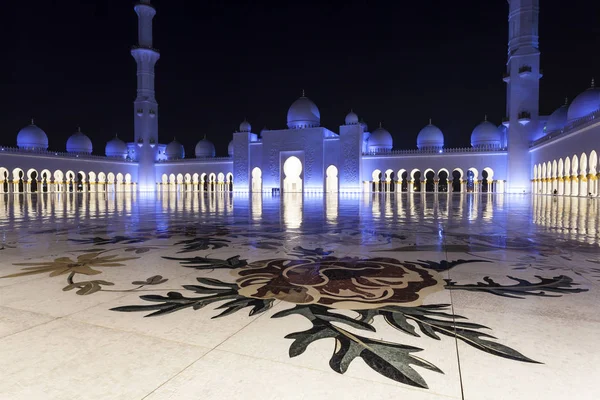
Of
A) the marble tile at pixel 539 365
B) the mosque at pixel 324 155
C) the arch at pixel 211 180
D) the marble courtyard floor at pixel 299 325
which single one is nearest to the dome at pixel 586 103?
the mosque at pixel 324 155

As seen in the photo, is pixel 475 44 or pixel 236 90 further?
pixel 236 90

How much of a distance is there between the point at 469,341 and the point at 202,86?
29.7 meters

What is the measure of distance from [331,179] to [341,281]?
27.5 metres

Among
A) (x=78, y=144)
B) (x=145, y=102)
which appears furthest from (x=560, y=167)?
(x=78, y=144)

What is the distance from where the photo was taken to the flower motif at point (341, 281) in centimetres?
165

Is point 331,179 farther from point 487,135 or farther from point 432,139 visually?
point 487,135

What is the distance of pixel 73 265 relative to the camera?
232cm

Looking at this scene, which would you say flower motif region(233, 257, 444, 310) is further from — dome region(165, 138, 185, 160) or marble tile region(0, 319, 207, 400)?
dome region(165, 138, 185, 160)

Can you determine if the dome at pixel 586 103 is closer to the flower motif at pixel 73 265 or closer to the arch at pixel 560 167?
the arch at pixel 560 167

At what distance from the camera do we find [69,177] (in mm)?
32906

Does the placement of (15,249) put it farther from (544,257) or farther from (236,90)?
(236,90)

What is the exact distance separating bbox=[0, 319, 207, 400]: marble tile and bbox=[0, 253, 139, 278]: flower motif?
925mm

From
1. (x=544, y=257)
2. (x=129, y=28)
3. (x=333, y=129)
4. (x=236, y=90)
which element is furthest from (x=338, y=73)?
(x=544, y=257)

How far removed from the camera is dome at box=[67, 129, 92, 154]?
104 ft
